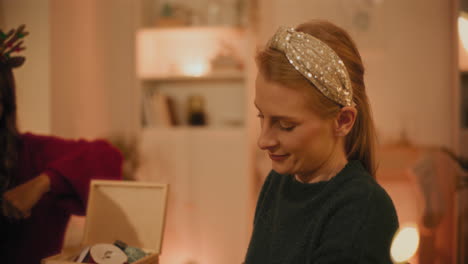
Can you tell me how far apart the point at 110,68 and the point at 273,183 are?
2504 mm

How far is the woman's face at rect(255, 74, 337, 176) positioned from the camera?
68cm

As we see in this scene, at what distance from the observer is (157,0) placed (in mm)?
3150

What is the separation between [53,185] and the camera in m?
1.09

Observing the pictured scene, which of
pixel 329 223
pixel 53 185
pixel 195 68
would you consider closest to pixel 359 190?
pixel 329 223

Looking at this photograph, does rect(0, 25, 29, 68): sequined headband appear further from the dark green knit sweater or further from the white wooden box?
the dark green knit sweater

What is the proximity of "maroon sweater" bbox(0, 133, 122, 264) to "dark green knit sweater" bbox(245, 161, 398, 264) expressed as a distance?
541mm

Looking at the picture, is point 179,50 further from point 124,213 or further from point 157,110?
point 124,213

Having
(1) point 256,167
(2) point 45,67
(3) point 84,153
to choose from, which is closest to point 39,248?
(3) point 84,153

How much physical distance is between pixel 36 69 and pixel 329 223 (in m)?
1.88

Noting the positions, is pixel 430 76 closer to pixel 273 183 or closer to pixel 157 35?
pixel 157 35

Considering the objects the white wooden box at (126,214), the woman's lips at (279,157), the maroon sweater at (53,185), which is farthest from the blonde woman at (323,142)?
the maroon sweater at (53,185)

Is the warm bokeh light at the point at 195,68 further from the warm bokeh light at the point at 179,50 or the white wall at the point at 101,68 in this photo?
the white wall at the point at 101,68

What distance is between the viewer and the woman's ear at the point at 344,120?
70cm

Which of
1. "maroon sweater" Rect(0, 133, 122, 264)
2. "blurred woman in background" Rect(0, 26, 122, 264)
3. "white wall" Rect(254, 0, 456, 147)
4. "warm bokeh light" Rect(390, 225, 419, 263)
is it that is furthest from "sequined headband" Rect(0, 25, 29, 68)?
"white wall" Rect(254, 0, 456, 147)
